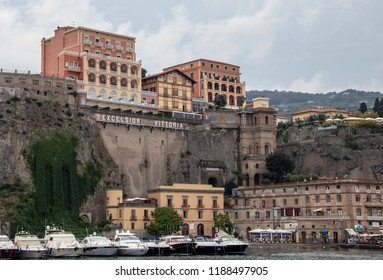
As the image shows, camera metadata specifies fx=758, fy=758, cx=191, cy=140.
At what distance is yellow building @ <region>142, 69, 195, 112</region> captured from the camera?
410ft

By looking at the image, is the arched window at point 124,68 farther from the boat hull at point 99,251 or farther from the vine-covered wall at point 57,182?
the boat hull at point 99,251

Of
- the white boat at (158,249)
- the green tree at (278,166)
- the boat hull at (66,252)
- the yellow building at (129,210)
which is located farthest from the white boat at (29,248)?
the green tree at (278,166)

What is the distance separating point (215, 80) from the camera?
144m

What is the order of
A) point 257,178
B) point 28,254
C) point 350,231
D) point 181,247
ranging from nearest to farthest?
point 28,254 → point 181,247 → point 350,231 → point 257,178

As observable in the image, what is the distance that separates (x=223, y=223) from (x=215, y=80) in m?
46.9

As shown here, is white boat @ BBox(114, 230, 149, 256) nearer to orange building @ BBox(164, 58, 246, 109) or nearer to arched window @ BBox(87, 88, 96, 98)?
arched window @ BBox(87, 88, 96, 98)

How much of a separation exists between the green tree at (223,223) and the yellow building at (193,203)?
8.31 feet

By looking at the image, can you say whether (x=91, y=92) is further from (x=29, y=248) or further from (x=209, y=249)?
(x=29, y=248)

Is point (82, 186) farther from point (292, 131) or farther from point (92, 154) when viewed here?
point (292, 131)

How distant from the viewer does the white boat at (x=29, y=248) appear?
72.1 metres

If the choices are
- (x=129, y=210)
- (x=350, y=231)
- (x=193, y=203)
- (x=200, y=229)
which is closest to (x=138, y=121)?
(x=193, y=203)

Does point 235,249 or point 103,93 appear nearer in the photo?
point 235,249

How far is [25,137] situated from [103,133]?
13.1 metres

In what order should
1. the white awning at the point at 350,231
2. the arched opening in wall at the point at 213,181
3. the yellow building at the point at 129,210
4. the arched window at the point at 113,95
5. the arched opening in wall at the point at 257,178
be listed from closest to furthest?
1. the white awning at the point at 350,231
2. the yellow building at the point at 129,210
3. the arched window at the point at 113,95
4. the arched opening in wall at the point at 213,181
5. the arched opening in wall at the point at 257,178
